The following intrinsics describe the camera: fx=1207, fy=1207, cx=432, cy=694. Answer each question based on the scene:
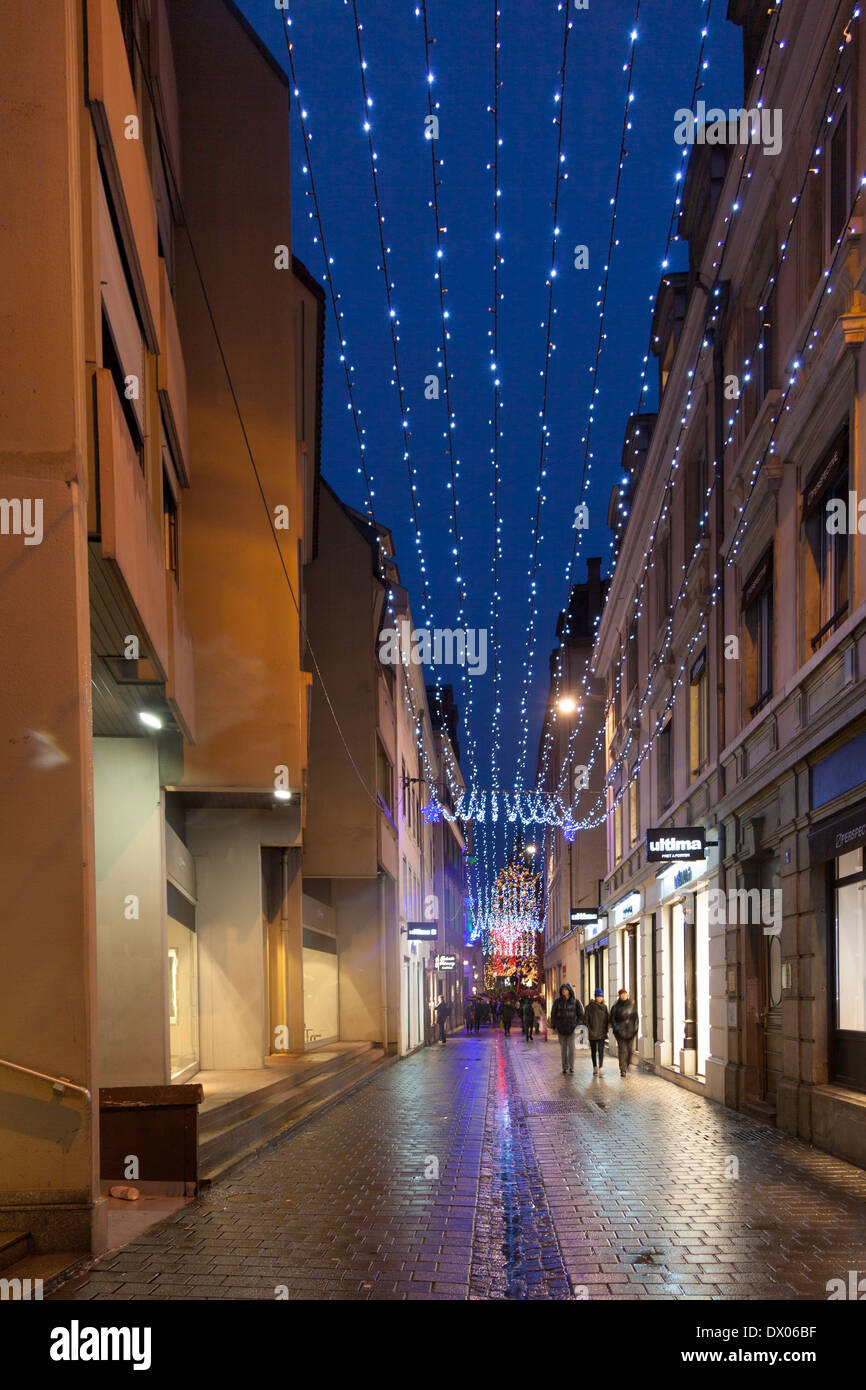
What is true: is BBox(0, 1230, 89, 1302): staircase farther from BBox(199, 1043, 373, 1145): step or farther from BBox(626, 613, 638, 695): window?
BBox(626, 613, 638, 695): window

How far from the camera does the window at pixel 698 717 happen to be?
793 inches

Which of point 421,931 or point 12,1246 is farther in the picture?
point 421,931

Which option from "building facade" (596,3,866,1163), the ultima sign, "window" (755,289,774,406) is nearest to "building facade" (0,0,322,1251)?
the ultima sign

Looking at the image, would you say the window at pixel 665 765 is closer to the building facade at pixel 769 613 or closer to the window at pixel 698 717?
the building facade at pixel 769 613

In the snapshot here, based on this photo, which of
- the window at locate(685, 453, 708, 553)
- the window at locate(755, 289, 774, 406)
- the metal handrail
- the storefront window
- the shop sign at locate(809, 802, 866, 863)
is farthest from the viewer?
the window at locate(685, 453, 708, 553)

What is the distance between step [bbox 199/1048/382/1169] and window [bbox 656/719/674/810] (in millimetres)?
8444

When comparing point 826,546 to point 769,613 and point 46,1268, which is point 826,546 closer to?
point 769,613

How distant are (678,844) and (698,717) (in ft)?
11.7

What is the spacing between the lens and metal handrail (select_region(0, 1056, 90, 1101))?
7242mm

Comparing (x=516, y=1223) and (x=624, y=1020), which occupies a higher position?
(x=516, y=1223)

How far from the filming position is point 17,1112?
736cm

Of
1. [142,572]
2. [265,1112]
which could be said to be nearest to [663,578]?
[265,1112]

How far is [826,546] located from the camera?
13.0 metres
